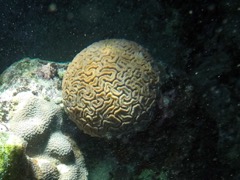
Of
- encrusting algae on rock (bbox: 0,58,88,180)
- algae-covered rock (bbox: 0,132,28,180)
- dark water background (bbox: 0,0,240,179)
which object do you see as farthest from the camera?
dark water background (bbox: 0,0,240,179)

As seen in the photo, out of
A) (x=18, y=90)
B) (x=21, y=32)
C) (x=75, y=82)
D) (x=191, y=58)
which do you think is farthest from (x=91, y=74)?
(x=21, y=32)

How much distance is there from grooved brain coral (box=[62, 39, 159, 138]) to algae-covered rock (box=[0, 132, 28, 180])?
1.21 metres

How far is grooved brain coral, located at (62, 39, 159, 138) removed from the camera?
402 centimetres

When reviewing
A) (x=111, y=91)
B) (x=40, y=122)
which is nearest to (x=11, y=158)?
(x=40, y=122)

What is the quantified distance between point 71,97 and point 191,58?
7.58 ft

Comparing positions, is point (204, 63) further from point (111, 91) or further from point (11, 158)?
point (11, 158)

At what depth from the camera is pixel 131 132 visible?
168 inches

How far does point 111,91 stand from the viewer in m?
4.10

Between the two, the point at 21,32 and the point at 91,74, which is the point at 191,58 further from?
the point at 21,32

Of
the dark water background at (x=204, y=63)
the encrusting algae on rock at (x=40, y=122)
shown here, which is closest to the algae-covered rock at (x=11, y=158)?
the encrusting algae on rock at (x=40, y=122)

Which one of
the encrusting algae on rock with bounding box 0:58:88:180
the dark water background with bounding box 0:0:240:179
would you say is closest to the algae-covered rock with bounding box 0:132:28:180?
the encrusting algae on rock with bounding box 0:58:88:180

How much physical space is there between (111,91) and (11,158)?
1.72 metres

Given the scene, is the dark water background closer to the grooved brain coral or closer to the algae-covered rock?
the grooved brain coral

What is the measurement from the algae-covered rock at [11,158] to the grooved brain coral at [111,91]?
121 cm
